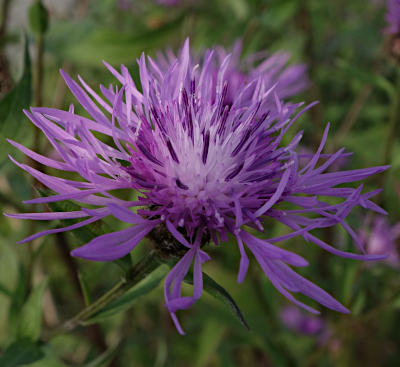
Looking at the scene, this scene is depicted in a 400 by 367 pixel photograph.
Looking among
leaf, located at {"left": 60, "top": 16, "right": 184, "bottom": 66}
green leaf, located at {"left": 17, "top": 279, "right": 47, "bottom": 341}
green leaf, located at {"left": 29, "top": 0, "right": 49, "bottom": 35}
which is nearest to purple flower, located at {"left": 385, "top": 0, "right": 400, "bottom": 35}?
leaf, located at {"left": 60, "top": 16, "right": 184, "bottom": 66}

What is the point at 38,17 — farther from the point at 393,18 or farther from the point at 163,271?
the point at 393,18

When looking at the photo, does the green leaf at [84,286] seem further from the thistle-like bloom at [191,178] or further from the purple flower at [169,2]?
the purple flower at [169,2]

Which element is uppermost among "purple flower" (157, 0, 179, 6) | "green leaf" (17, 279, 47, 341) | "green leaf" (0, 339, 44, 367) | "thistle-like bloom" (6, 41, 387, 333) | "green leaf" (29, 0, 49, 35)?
"purple flower" (157, 0, 179, 6)

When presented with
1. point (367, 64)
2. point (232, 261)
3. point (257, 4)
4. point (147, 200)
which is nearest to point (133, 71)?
point (147, 200)

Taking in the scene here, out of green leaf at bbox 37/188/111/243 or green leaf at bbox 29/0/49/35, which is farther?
green leaf at bbox 29/0/49/35

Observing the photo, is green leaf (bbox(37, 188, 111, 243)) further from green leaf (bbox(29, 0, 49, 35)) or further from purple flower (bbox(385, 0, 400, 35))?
purple flower (bbox(385, 0, 400, 35))

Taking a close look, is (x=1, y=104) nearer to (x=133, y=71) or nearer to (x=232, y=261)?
(x=133, y=71)

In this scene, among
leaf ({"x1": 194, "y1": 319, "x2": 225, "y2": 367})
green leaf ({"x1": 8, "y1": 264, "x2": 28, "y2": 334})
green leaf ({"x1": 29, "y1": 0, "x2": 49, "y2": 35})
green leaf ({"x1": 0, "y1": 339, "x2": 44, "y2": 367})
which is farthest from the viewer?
leaf ({"x1": 194, "y1": 319, "x2": 225, "y2": 367})
